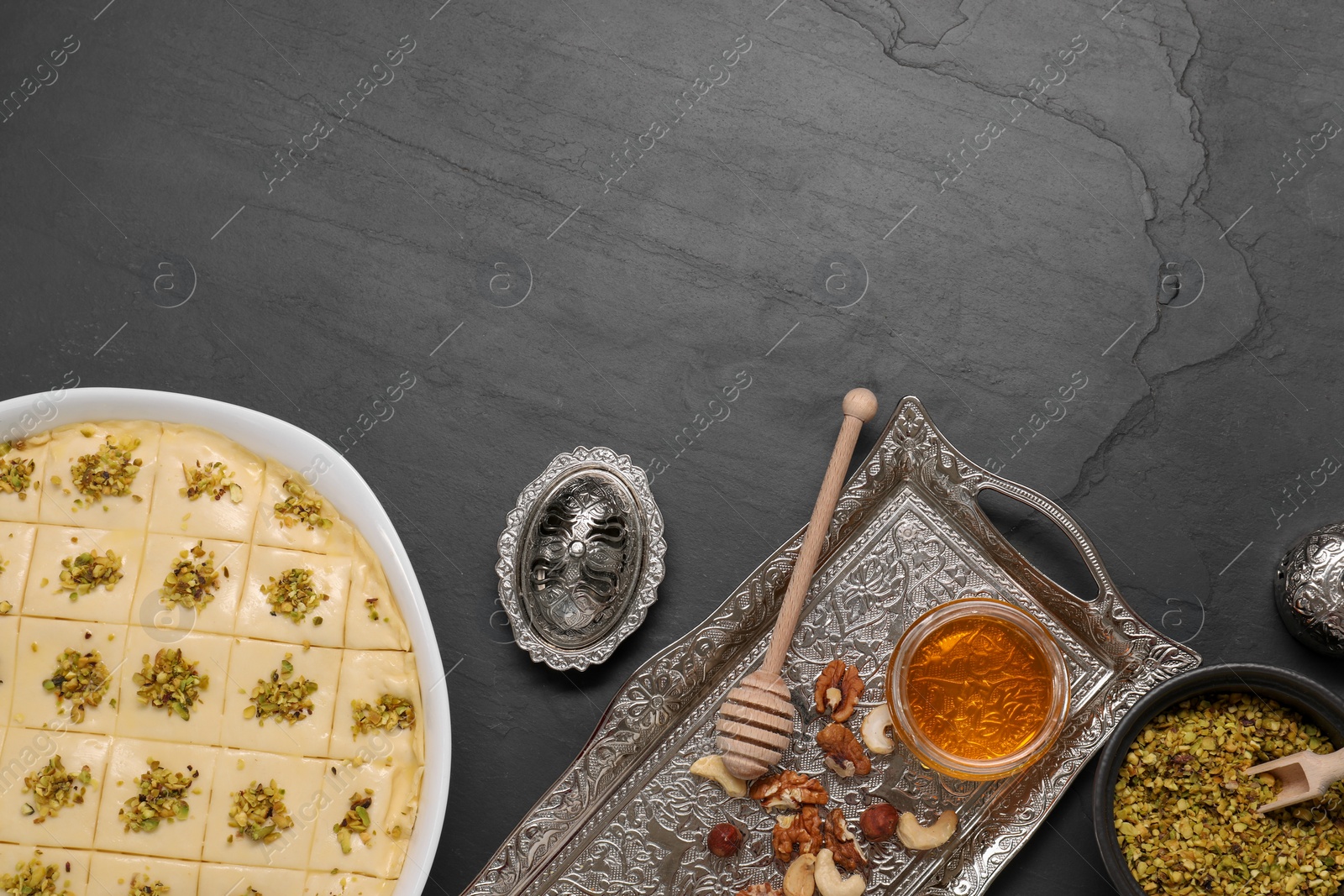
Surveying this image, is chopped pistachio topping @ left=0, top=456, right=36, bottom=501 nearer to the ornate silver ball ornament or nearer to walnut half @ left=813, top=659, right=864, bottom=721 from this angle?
walnut half @ left=813, top=659, right=864, bottom=721

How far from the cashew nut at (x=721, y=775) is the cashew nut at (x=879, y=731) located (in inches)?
19.2

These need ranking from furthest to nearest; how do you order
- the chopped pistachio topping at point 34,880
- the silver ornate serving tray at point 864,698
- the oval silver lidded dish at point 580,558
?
the oval silver lidded dish at point 580,558
the silver ornate serving tray at point 864,698
the chopped pistachio topping at point 34,880

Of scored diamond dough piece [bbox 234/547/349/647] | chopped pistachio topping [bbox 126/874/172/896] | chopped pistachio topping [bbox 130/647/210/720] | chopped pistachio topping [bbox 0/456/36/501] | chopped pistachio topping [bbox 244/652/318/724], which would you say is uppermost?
chopped pistachio topping [bbox 0/456/36/501]

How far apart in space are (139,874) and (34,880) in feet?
1.19

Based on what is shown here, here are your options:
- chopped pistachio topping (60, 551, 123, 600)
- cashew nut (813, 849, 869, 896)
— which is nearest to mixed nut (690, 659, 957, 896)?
cashew nut (813, 849, 869, 896)

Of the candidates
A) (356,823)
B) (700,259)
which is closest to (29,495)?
(356,823)

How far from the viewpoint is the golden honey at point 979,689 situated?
122 inches

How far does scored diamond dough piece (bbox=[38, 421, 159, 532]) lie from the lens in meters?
3.19

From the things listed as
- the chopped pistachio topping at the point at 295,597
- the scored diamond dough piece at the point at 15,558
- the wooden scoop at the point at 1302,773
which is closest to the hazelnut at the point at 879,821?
the wooden scoop at the point at 1302,773

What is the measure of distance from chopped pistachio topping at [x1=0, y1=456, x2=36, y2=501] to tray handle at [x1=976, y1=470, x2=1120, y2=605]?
3626mm

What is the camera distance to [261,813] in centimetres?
305

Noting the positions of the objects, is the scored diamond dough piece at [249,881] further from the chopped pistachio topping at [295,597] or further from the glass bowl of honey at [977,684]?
the glass bowl of honey at [977,684]

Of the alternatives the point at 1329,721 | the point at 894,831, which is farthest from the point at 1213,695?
the point at 894,831

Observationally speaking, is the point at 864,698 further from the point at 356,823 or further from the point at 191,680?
the point at 191,680
